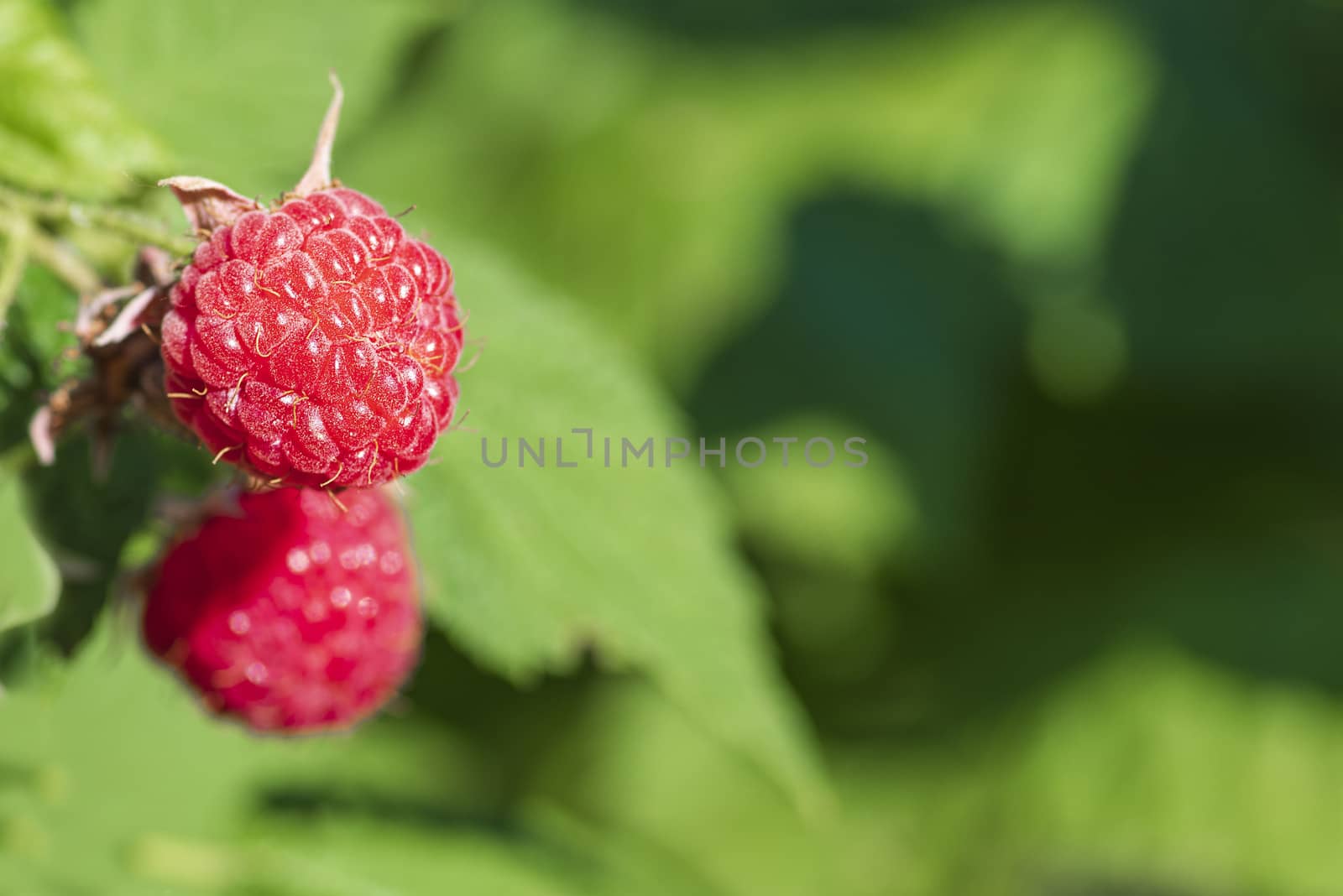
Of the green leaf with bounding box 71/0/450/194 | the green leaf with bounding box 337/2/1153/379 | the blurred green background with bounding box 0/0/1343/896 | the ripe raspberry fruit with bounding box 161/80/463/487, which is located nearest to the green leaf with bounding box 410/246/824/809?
the green leaf with bounding box 71/0/450/194

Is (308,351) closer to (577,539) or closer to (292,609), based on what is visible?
(292,609)

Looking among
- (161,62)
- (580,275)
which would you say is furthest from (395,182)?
(161,62)

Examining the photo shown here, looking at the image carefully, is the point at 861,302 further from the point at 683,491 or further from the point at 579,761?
the point at 683,491

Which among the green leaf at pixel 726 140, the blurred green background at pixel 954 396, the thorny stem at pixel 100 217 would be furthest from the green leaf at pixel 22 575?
the green leaf at pixel 726 140

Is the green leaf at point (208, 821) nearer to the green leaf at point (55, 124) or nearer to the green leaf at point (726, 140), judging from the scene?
the green leaf at point (55, 124)

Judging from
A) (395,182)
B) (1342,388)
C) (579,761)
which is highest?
(1342,388)

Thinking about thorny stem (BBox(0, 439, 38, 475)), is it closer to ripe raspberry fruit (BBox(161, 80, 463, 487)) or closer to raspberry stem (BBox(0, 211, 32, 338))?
raspberry stem (BBox(0, 211, 32, 338))

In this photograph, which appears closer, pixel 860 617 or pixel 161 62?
pixel 161 62
